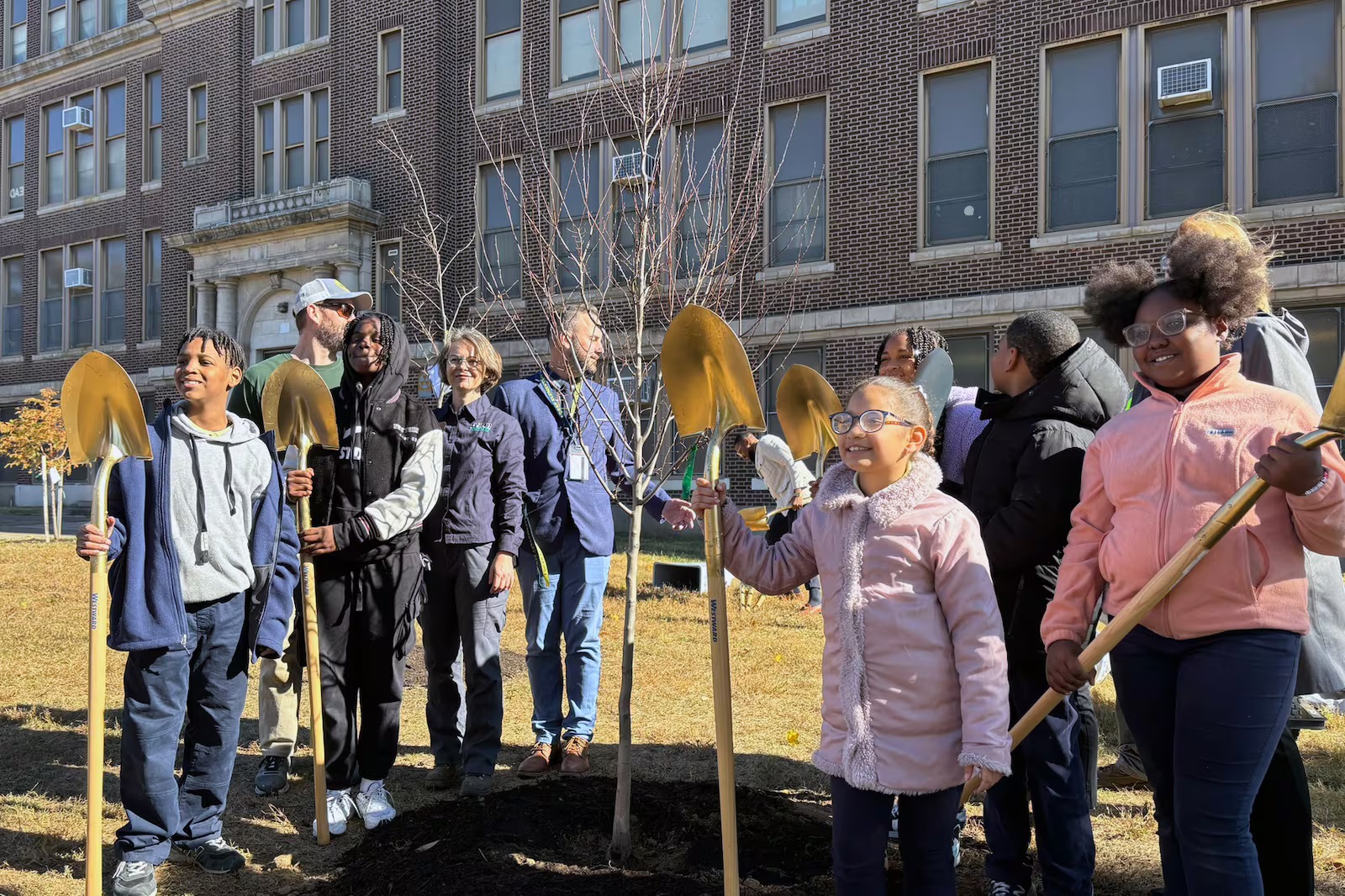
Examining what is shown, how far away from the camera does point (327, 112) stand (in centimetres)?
2119

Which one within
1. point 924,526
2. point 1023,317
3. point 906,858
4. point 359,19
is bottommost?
point 906,858

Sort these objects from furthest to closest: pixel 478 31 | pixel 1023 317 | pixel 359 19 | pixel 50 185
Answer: pixel 50 185 → pixel 359 19 → pixel 478 31 → pixel 1023 317

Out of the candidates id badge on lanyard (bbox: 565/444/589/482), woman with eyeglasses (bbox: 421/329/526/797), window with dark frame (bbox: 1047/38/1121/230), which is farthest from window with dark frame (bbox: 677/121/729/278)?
window with dark frame (bbox: 1047/38/1121/230)

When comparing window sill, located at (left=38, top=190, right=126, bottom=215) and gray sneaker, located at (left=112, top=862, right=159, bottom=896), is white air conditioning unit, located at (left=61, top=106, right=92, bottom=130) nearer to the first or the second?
window sill, located at (left=38, top=190, right=126, bottom=215)

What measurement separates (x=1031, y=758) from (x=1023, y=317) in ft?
4.48

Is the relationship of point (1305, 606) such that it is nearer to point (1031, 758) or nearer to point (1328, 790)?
point (1031, 758)

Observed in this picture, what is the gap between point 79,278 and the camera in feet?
85.9

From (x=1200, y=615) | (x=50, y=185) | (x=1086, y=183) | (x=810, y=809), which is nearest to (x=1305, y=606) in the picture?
(x=1200, y=615)

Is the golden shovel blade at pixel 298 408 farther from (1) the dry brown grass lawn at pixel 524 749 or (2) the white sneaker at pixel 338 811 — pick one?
(1) the dry brown grass lawn at pixel 524 749

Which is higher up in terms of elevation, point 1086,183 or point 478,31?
point 478,31

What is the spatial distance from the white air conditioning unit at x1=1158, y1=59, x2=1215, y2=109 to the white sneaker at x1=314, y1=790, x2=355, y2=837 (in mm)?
12982

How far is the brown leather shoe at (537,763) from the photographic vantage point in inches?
190

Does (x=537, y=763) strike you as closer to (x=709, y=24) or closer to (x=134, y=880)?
(x=134, y=880)

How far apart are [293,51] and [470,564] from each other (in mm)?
20197
